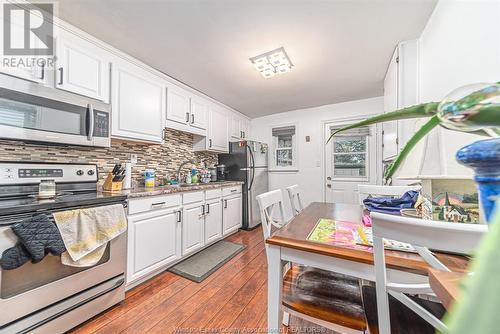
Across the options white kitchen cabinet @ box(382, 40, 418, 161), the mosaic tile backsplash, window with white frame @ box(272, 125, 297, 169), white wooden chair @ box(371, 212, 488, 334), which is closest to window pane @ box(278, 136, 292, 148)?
window with white frame @ box(272, 125, 297, 169)

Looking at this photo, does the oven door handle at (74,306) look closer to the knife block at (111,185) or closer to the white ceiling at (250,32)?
the knife block at (111,185)

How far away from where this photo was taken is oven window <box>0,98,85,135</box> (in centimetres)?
132

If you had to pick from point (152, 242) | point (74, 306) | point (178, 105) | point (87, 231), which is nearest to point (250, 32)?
point (178, 105)

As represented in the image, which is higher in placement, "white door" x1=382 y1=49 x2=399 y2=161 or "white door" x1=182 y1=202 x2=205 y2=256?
"white door" x1=382 y1=49 x2=399 y2=161

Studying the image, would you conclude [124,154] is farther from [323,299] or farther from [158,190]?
[323,299]

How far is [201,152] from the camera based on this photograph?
342 centimetres

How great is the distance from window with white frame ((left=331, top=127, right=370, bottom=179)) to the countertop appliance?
3.26 m

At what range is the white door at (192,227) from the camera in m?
2.27

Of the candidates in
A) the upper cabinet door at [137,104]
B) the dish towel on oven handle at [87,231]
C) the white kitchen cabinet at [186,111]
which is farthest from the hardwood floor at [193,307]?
the white kitchen cabinet at [186,111]

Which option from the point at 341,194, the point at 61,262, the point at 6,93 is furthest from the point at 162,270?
the point at 341,194

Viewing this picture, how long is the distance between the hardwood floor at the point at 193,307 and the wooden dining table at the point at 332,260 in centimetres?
64

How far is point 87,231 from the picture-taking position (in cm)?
133

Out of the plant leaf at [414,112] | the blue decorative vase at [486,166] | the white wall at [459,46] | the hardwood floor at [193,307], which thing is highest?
the white wall at [459,46]

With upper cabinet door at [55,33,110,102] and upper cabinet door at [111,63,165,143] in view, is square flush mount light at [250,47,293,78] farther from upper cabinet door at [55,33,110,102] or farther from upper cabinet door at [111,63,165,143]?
upper cabinet door at [55,33,110,102]
